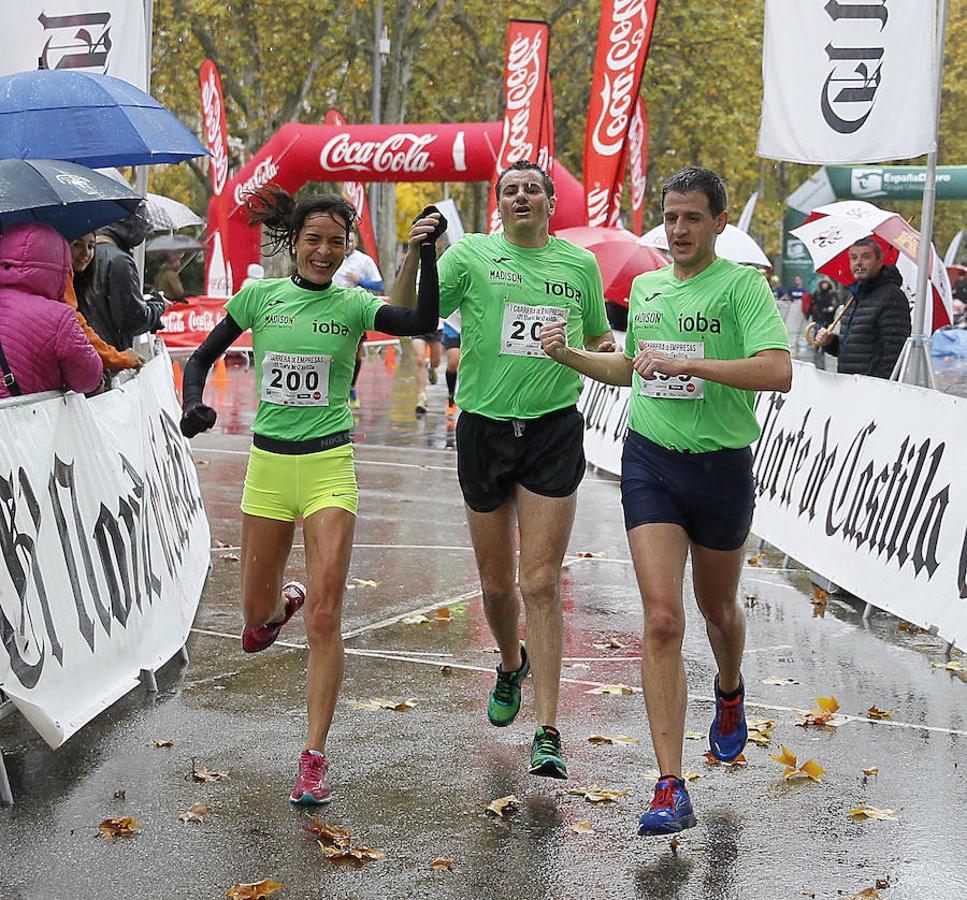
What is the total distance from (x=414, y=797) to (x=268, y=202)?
226cm

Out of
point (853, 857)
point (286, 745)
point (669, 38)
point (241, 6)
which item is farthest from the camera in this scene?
point (669, 38)

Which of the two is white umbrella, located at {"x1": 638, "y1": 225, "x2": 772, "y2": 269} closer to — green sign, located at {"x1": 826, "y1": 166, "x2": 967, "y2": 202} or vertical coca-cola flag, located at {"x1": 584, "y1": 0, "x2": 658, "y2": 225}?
vertical coca-cola flag, located at {"x1": 584, "y1": 0, "x2": 658, "y2": 225}

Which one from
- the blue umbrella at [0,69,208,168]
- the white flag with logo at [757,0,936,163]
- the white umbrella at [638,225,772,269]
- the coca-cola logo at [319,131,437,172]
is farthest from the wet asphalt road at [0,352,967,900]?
the coca-cola logo at [319,131,437,172]

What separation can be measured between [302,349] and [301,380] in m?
0.11

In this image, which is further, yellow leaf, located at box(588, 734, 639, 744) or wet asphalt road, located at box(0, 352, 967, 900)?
yellow leaf, located at box(588, 734, 639, 744)

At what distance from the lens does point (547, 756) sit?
5582mm

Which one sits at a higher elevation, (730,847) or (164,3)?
(164,3)

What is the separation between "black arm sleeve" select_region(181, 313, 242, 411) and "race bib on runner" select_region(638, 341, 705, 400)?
1.57m

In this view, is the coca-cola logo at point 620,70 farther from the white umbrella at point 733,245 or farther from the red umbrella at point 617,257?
the white umbrella at point 733,245

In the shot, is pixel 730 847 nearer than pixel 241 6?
Yes

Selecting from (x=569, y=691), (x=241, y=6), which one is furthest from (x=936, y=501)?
(x=241, y=6)

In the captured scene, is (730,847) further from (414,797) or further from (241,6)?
(241,6)

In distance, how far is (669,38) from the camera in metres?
44.4

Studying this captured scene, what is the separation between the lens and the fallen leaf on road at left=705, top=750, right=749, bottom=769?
239 inches
